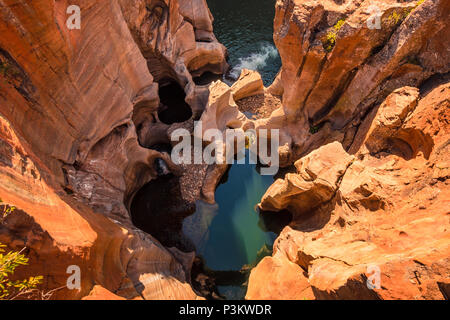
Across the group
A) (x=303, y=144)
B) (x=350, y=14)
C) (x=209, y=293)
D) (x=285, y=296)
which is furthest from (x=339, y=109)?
(x=209, y=293)

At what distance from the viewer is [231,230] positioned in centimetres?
1097

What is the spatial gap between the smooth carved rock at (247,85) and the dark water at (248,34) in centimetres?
268

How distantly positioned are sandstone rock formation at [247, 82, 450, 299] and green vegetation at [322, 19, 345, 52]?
315 cm

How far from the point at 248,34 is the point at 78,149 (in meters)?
19.1

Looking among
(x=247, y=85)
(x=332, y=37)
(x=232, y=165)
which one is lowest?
(x=232, y=165)

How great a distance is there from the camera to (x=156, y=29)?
1385cm

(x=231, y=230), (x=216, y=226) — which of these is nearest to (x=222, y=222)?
(x=216, y=226)

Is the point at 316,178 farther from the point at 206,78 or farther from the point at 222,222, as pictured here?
the point at 206,78

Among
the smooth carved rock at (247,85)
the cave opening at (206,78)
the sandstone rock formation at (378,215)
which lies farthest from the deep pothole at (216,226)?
the cave opening at (206,78)

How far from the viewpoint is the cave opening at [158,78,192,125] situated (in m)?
15.5

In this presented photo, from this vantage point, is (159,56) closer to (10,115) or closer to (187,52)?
(187,52)

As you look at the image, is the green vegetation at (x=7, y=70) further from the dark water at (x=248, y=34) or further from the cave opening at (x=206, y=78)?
the dark water at (x=248, y=34)

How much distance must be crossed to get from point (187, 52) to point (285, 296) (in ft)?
50.6

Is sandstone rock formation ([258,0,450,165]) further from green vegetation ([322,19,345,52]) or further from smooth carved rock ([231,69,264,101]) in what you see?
smooth carved rock ([231,69,264,101])
